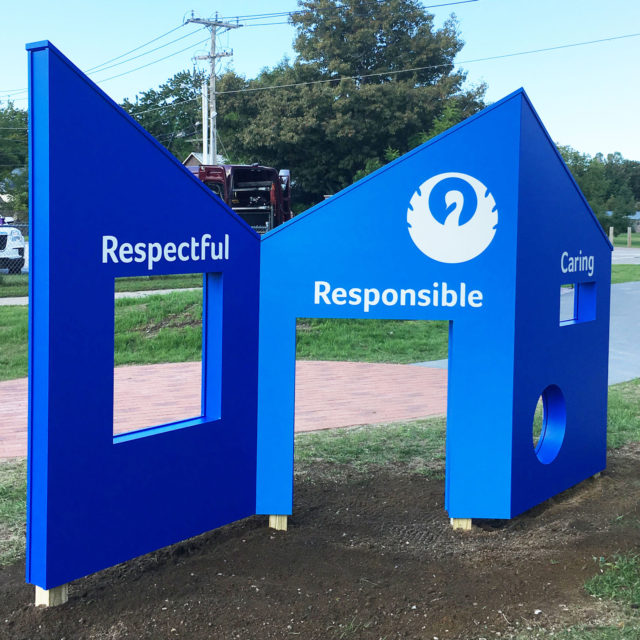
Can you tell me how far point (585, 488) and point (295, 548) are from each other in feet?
7.95

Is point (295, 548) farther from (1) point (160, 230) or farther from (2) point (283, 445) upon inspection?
(1) point (160, 230)

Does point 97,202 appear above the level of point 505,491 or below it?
above

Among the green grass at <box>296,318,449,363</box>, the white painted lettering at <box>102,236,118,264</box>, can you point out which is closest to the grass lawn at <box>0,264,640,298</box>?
the green grass at <box>296,318,449,363</box>

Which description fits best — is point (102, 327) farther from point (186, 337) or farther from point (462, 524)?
point (186, 337)

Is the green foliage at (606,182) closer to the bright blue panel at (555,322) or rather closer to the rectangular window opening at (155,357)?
the rectangular window opening at (155,357)

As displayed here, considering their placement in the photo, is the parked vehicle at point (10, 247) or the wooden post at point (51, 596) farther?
the parked vehicle at point (10, 247)

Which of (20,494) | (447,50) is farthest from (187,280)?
(447,50)

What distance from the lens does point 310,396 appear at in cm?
965

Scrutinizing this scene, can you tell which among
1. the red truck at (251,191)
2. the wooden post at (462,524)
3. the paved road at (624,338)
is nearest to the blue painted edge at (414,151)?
the wooden post at (462,524)

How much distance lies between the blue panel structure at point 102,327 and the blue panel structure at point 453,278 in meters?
0.31

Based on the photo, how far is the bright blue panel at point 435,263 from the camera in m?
5.06

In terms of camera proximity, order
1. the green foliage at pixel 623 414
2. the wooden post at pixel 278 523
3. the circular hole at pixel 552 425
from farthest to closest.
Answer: the green foliage at pixel 623 414 → the circular hole at pixel 552 425 → the wooden post at pixel 278 523

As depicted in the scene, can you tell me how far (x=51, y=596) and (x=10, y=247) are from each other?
646 inches

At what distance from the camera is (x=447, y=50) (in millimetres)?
43062
